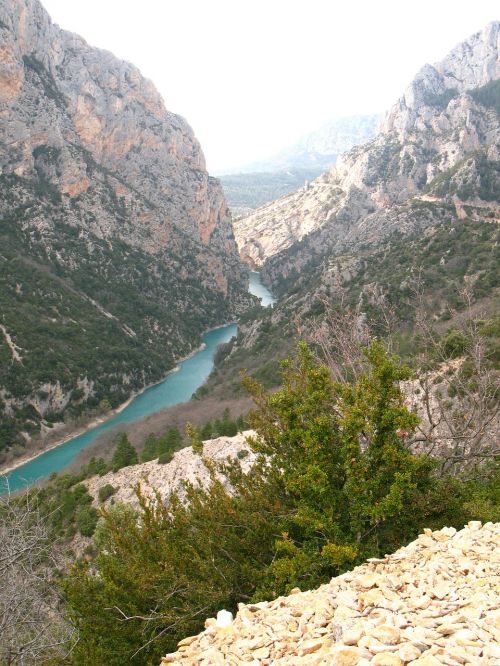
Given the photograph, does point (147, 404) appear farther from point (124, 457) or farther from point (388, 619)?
point (388, 619)

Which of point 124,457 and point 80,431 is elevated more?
point 124,457

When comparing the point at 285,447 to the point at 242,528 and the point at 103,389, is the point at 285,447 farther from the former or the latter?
the point at 103,389

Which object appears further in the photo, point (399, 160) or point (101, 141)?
point (399, 160)

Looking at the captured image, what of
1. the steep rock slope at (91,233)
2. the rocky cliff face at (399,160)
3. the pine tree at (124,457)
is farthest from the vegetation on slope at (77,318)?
the rocky cliff face at (399,160)

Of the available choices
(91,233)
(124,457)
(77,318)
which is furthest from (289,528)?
(91,233)

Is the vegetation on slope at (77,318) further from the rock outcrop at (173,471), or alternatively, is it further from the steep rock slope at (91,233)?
the rock outcrop at (173,471)

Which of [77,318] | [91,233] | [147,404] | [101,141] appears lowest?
[147,404]
